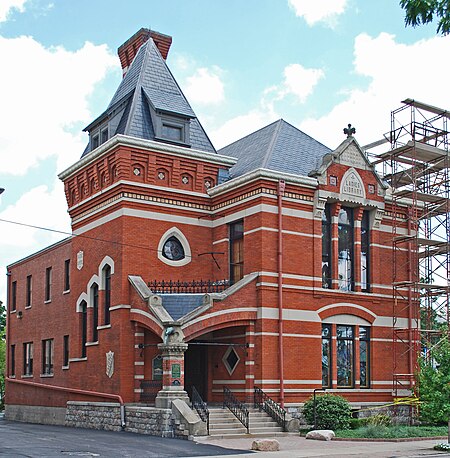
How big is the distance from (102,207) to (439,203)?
47.0 ft

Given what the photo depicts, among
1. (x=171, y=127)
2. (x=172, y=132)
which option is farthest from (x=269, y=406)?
(x=171, y=127)

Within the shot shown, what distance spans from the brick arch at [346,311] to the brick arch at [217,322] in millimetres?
3183

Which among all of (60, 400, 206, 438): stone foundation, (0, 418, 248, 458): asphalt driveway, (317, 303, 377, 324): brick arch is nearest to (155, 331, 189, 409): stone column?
(60, 400, 206, 438): stone foundation

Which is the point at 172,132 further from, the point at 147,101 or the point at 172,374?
the point at 172,374

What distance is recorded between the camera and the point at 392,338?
31062mm

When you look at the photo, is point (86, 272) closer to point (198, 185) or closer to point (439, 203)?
point (198, 185)

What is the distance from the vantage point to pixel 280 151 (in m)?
31.2

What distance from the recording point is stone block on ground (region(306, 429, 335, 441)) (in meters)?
24.5

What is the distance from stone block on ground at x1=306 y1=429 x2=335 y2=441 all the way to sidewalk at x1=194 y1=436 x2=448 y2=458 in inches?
11.3

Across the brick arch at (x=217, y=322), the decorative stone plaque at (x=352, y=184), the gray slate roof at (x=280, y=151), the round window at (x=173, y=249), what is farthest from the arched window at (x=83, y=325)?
the decorative stone plaque at (x=352, y=184)

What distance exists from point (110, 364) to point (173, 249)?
5.14m

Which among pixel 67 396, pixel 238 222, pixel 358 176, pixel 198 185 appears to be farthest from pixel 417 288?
pixel 67 396

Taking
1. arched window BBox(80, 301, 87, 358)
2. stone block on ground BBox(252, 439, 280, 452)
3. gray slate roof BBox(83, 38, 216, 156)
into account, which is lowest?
stone block on ground BBox(252, 439, 280, 452)

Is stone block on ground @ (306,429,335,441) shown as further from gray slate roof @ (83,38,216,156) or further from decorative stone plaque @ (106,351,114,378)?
gray slate roof @ (83,38,216,156)
